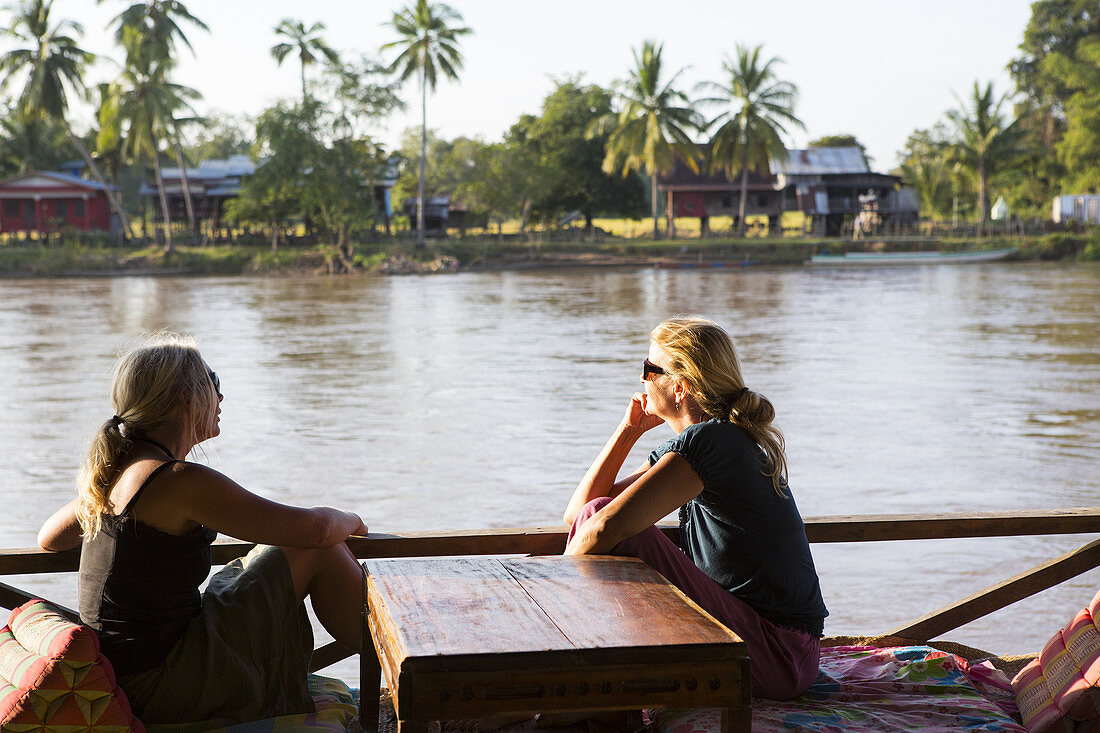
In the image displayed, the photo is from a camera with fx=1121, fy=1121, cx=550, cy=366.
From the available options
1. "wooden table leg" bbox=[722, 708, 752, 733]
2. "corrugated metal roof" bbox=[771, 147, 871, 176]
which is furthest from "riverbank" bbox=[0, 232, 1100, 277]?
"wooden table leg" bbox=[722, 708, 752, 733]

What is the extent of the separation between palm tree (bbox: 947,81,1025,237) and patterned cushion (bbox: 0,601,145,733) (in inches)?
1946

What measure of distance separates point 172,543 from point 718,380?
1255mm

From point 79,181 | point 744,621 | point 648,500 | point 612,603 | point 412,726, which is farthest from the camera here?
point 79,181

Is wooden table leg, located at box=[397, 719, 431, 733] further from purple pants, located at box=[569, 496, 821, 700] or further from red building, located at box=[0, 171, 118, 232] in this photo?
red building, located at box=[0, 171, 118, 232]

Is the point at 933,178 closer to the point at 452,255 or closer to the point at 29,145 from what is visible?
the point at 452,255

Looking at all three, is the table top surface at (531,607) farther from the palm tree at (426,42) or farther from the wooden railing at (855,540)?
the palm tree at (426,42)

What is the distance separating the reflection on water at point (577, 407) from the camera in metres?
7.73

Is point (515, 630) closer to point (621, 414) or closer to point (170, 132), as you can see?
point (621, 414)

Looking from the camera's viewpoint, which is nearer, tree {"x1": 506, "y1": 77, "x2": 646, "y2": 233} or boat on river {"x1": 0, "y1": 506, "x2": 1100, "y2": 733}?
boat on river {"x1": 0, "y1": 506, "x2": 1100, "y2": 733}

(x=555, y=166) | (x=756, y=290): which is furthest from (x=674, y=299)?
(x=555, y=166)

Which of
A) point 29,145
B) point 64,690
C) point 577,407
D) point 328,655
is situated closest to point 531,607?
point 64,690

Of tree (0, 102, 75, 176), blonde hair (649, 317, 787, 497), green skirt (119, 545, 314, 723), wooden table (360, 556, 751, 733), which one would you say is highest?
tree (0, 102, 75, 176)

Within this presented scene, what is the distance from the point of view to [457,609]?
210cm

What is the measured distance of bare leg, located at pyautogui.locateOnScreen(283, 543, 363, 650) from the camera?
2654mm
